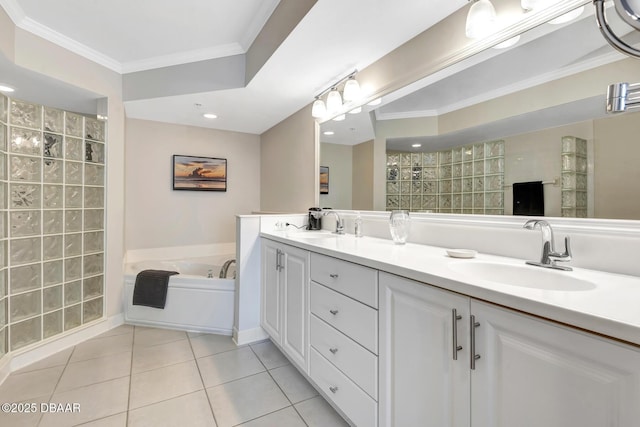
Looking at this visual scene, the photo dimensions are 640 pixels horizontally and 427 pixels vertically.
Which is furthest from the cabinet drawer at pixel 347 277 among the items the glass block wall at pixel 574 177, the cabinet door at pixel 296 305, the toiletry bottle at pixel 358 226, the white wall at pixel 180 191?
the white wall at pixel 180 191

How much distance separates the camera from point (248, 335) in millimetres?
2273

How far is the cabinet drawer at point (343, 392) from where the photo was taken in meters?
1.16

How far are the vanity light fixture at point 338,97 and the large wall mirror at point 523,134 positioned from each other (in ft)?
0.78

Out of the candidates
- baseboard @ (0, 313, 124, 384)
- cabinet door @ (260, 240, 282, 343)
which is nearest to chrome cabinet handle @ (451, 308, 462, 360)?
cabinet door @ (260, 240, 282, 343)

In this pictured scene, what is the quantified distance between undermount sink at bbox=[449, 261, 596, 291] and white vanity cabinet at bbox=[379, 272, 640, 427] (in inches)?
8.2

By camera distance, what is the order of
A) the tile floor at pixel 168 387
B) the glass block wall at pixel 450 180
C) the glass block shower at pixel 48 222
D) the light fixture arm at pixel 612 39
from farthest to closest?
the glass block shower at pixel 48 222, the tile floor at pixel 168 387, the glass block wall at pixel 450 180, the light fixture arm at pixel 612 39

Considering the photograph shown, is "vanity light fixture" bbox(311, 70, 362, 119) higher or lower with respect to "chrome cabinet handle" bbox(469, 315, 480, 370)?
higher

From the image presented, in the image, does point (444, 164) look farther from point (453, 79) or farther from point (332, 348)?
point (332, 348)

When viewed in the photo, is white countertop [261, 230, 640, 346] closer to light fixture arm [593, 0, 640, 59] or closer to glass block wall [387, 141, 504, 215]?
glass block wall [387, 141, 504, 215]

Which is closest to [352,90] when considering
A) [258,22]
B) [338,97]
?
[338,97]

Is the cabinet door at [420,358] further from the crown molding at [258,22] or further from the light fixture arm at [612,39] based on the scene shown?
the crown molding at [258,22]

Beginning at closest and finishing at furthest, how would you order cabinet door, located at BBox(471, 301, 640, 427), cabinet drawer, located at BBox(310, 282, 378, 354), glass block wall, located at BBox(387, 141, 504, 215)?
cabinet door, located at BBox(471, 301, 640, 427) → cabinet drawer, located at BBox(310, 282, 378, 354) → glass block wall, located at BBox(387, 141, 504, 215)

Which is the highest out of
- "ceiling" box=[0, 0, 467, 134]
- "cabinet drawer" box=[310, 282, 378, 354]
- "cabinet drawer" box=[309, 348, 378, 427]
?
"ceiling" box=[0, 0, 467, 134]

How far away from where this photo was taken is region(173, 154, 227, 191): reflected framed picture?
3.41 m
